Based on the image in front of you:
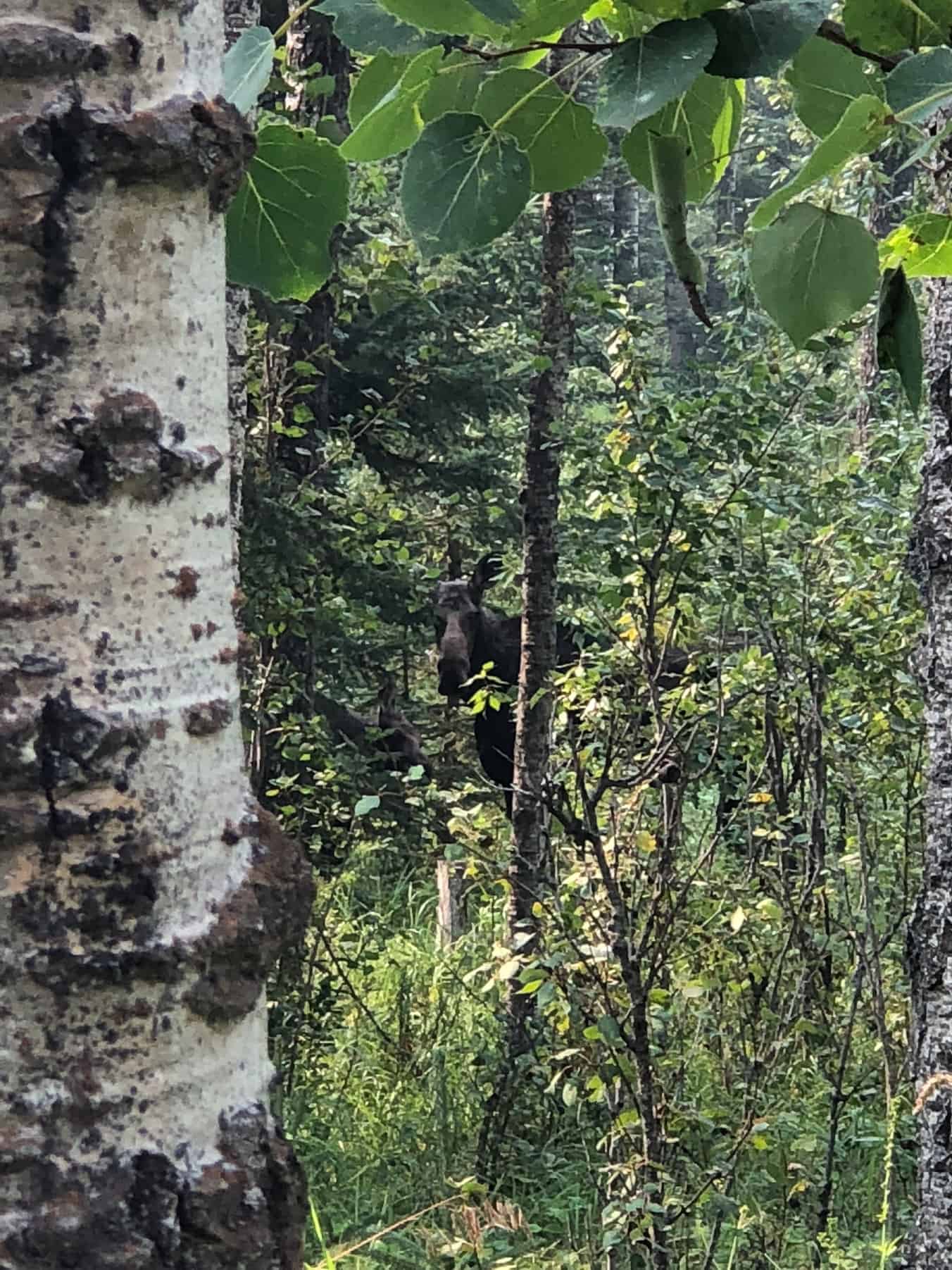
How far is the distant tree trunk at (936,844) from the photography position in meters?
1.75

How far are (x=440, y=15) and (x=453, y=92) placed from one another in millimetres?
114

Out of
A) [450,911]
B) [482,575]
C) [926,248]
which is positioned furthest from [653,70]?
[482,575]

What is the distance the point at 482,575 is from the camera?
6.57 m

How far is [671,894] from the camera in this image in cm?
348

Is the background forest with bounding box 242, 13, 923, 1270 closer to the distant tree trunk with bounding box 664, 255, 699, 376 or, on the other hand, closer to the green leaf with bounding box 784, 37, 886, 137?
the green leaf with bounding box 784, 37, 886, 137

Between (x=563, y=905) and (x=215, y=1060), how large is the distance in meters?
2.81

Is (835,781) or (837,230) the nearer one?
(837,230)

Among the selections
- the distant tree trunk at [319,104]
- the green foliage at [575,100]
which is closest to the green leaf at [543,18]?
the green foliage at [575,100]

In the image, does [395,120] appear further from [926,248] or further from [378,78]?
[926,248]

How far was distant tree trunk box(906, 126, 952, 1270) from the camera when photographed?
1753 mm

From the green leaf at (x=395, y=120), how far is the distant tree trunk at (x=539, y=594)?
333 centimetres

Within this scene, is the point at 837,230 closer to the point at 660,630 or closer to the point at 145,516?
the point at 145,516

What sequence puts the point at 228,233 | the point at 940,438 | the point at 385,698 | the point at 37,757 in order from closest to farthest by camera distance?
the point at 37,757 < the point at 228,233 < the point at 940,438 < the point at 385,698

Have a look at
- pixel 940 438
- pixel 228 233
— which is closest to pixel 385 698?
pixel 940 438
